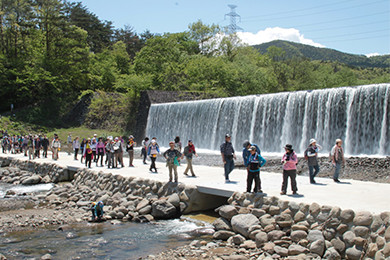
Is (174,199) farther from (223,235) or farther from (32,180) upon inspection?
(32,180)

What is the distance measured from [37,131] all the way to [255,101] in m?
25.1

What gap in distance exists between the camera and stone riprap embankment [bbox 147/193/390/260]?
670 cm

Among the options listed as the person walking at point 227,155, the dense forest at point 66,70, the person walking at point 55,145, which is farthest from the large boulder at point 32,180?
the dense forest at point 66,70

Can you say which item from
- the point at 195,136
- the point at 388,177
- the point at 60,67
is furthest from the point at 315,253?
the point at 60,67

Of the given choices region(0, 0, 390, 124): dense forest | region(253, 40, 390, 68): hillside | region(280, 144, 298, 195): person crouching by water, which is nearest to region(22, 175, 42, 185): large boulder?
region(280, 144, 298, 195): person crouching by water

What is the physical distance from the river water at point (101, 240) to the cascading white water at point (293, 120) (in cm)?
1253

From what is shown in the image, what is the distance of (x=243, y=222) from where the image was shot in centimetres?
859

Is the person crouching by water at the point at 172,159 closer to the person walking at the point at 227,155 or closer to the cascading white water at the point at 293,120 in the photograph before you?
the person walking at the point at 227,155

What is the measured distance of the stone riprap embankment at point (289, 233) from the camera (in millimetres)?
6699

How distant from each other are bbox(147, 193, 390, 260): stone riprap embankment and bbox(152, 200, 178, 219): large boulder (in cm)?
206

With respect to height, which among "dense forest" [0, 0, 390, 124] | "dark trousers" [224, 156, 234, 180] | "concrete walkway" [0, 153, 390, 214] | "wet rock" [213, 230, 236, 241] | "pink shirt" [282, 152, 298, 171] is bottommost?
"wet rock" [213, 230, 236, 241]

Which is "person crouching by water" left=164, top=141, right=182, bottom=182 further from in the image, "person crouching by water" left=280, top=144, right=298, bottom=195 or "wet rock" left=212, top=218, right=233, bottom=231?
"person crouching by water" left=280, top=144, right=298, bottom=195

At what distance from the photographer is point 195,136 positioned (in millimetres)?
30562

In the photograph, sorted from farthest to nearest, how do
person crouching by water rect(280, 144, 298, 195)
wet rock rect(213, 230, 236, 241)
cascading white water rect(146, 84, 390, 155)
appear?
cascading white water rect(146, 84, 390, 155)
person crouching by water rect(280, 144, 298, 195)
wet rock rect(213, 230, 236, 241)
